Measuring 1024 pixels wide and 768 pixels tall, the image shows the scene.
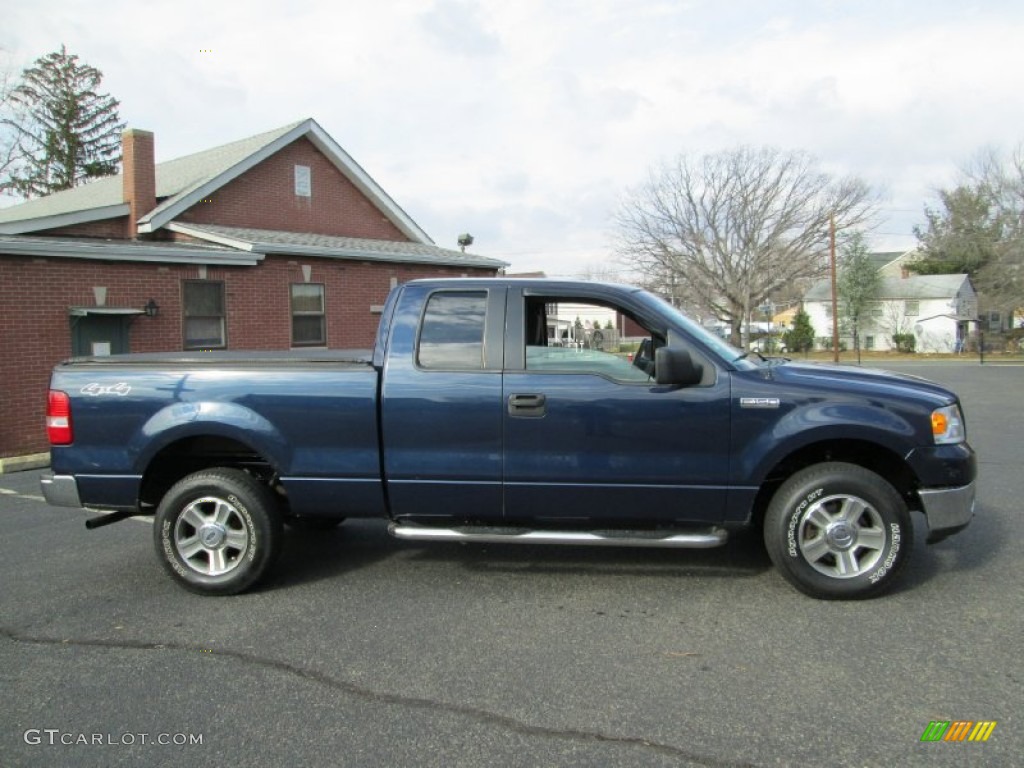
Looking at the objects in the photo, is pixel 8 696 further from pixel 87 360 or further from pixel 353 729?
pixel 87 360

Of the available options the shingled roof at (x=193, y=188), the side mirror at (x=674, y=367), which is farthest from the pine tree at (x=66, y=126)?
the side mirror at (x=674, y=367)

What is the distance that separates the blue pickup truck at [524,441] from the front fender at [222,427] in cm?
1

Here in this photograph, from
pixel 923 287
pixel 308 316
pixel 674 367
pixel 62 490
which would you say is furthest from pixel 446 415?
pixel 923 287

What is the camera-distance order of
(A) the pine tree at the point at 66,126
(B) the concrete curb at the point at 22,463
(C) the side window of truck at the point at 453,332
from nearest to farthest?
(C) the side window of truck at the point at 453,332 < (B) the concrete curb at the point at 22,463 < (A) the pine tree at the point at 66,126

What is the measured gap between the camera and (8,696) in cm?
326

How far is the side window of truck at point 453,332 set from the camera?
441cm

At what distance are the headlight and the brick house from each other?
10.5 m

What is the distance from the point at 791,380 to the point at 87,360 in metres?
4.23

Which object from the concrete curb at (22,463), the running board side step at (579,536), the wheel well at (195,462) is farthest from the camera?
the concrete curb at (22,463)

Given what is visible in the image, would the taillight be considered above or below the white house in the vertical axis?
below

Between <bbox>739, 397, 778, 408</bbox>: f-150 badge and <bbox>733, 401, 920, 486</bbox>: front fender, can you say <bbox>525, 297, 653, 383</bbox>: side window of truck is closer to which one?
<bbox>739, 397, 778, 408</bbox>: f-150 badge

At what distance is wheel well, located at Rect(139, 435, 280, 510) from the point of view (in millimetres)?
4598

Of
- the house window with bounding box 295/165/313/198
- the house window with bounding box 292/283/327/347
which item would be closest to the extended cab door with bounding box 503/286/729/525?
the house window with bounding box 292/283/327/347

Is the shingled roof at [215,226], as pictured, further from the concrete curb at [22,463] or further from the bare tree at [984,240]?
the bare tree at [984,240]
